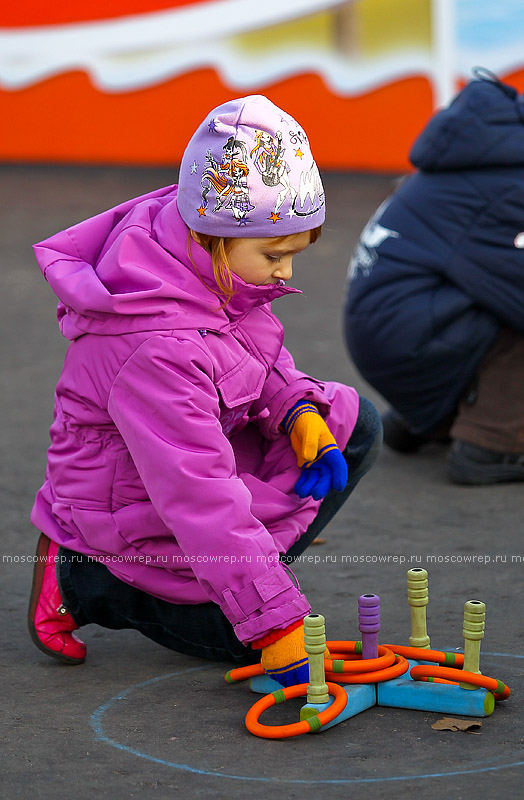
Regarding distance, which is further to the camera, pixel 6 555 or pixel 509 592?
pixel 6 555

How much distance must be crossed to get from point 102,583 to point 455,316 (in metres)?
1.69

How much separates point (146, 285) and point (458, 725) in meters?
1.05

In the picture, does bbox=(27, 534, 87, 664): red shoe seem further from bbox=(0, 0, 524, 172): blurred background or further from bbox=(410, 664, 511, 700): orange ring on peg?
bbox=(0, 0, 524, 172): blurred background

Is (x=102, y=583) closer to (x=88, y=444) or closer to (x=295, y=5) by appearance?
(x=88, y=444)

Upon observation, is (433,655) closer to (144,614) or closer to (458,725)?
(458,725)

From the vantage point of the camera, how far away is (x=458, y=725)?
2363 mm

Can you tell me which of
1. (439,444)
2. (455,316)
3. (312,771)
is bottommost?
(439,444)

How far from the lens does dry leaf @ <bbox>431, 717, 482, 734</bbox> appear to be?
2352 mm

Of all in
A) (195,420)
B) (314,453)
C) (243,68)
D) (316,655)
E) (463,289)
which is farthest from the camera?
(243,68)

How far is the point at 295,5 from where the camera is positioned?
9492 mm

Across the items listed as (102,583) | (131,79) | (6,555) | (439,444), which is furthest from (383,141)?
(102,583)

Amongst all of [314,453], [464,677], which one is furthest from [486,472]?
[464,677]

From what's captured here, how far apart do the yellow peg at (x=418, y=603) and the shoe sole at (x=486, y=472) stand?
4.71 feet

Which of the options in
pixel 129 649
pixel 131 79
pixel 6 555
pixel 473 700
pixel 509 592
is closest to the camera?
pixel 473 700
